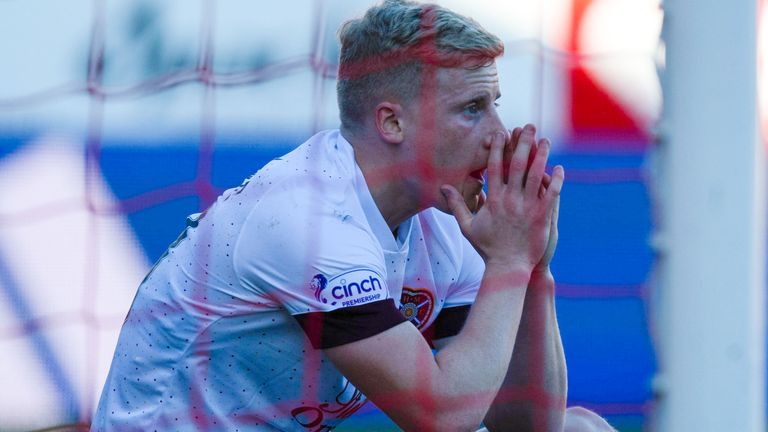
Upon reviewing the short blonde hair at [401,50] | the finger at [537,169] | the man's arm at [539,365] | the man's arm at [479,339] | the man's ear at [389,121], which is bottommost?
the man's arm at [539,365]

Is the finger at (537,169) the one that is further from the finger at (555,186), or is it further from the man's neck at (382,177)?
the man's neck at (382,177)

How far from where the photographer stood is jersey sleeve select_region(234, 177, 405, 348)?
121cm

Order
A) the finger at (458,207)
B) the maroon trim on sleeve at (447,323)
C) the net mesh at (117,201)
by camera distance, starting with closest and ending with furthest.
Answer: the finger at (458,207) → the maroon trim on sleeve at (447,323) → the net mesh at (117,201)

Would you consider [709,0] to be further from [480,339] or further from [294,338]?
[294,338]

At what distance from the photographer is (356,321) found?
47.3 inches

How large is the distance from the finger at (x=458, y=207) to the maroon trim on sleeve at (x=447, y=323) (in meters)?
0.27

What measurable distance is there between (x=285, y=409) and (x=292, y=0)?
114 centimetres

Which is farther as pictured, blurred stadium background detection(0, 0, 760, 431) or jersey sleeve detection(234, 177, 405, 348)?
blurred stadium background detection(0, 0, 760, 431)

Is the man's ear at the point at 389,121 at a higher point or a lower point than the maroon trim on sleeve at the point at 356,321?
higher

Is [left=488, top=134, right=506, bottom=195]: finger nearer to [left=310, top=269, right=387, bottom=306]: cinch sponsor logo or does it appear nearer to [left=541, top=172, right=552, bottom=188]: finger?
[left=541, top=172, right=552, bottom=188]: finger

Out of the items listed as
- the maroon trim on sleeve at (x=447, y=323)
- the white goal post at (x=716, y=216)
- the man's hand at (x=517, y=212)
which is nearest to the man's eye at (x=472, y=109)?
the man's hand at (x=517, y=212)

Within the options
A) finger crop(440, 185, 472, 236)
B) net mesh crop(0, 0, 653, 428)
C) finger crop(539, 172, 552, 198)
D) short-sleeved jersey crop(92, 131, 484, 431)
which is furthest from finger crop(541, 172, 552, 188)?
net mesh crop(0, 0, 653, 428)

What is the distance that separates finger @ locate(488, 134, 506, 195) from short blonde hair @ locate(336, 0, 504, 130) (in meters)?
0.12

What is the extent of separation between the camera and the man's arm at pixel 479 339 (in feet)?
3.88
